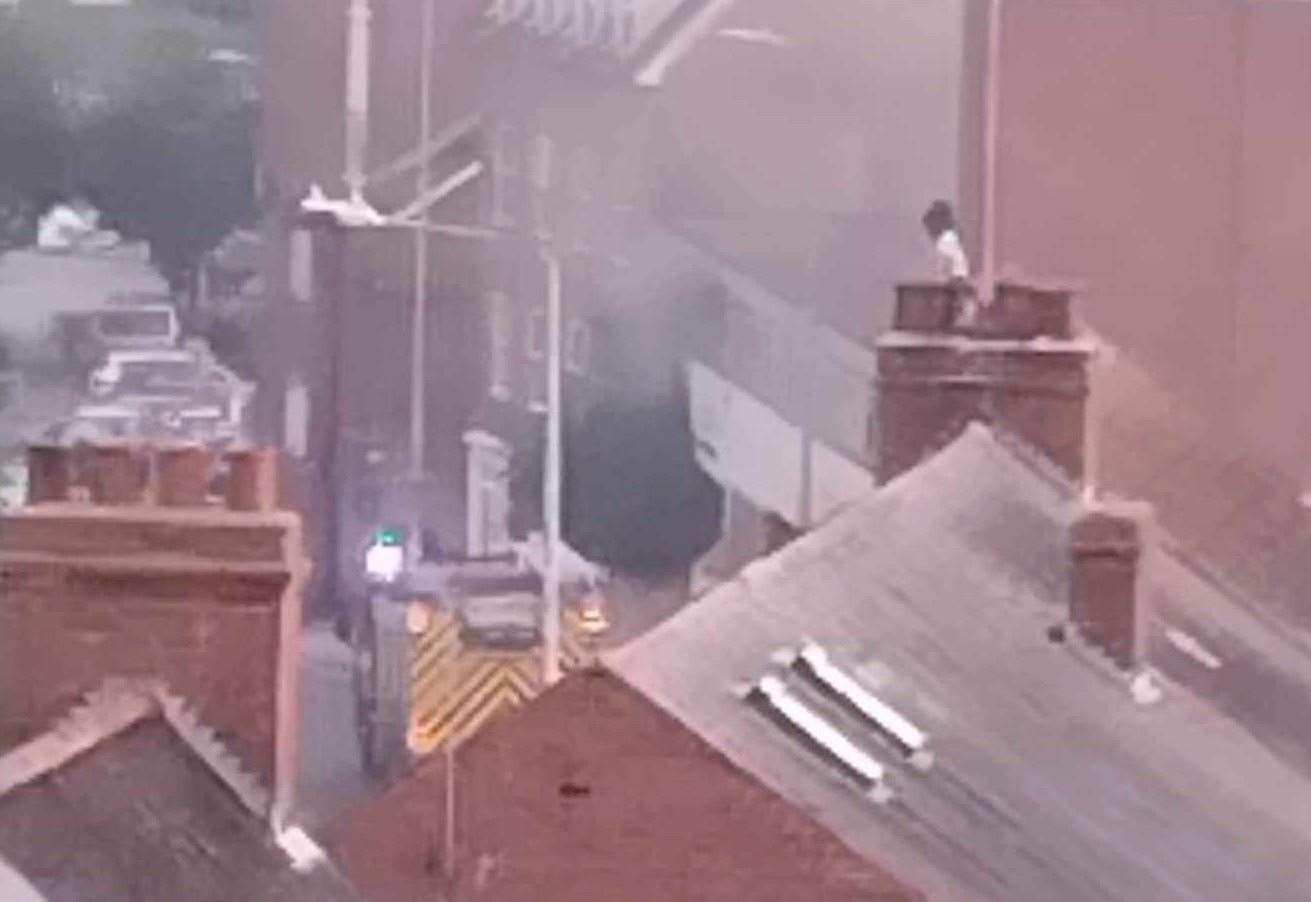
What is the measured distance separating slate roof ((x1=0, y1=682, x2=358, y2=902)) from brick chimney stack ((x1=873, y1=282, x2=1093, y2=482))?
1.69m

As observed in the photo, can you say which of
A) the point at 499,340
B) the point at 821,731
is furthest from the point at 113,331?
the point at 821,731

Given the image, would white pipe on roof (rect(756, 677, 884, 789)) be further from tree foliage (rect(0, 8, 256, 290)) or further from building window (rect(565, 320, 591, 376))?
tree foliage (rect(0, 8, 256, 290))

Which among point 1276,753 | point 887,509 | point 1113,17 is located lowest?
point 1276,753

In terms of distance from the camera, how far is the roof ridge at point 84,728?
4.98 meters

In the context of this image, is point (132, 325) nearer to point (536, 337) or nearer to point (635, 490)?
point (536, 337)

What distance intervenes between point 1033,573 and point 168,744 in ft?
6.94

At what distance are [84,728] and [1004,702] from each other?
167cm

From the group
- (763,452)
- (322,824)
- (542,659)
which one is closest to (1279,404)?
(763,452)

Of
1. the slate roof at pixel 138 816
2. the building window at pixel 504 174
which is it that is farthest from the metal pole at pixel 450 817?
the building window at pixel 504 174

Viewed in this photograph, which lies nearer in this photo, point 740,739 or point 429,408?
point 740,739

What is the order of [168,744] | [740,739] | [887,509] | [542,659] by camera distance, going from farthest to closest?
[887,509] → [542,659] → [740,739] → [168,744]

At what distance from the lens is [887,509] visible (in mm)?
6586

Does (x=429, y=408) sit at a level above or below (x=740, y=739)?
above

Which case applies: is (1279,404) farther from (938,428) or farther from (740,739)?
(740,739)
